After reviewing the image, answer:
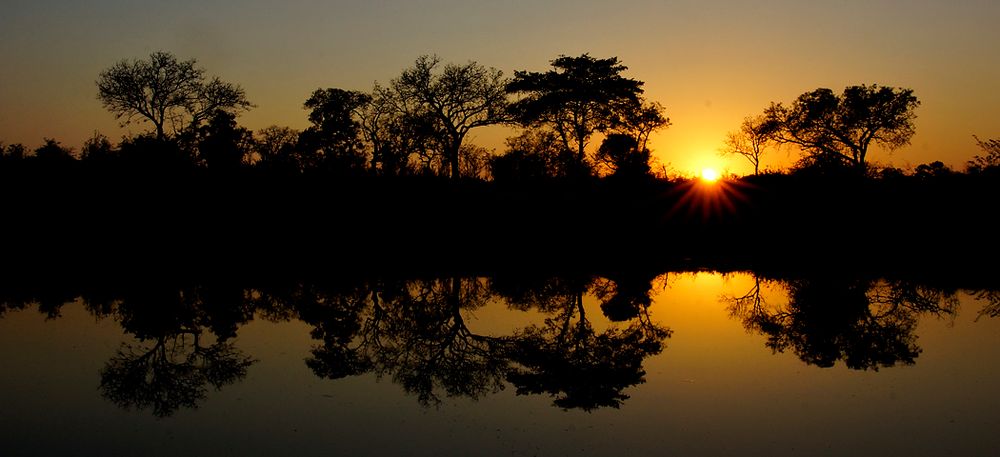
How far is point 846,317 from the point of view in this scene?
65.9 ft

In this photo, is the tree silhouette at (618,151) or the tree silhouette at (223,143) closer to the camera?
the tree silhouette at (223,143)

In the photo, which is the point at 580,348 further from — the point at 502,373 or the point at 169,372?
the point at 169,372

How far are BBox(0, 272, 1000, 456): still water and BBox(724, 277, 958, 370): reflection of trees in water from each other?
0.09 meters

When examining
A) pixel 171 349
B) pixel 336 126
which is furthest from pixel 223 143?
pixel 171 349

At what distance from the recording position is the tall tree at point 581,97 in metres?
60.0

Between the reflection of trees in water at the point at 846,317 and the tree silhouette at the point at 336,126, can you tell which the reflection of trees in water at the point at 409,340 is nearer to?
the reflection of trees in water at the point at 846,317

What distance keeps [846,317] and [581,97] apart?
42269 millimetres

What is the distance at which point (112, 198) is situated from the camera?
137 feet

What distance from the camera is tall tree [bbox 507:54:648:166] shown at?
60.0 meters

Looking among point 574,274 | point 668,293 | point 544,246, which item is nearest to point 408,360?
point 668,293

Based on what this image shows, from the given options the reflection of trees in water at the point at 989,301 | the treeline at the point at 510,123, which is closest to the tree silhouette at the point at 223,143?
the treeline at the point at 510,123

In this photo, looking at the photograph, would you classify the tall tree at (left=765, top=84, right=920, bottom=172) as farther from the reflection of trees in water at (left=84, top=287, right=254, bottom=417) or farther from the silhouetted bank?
the reflection of trees in water at (left=84, top=287, right=254, bottom=417)

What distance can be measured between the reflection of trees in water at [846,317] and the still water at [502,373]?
0.31ft

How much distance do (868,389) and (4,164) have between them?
47.7 metres
